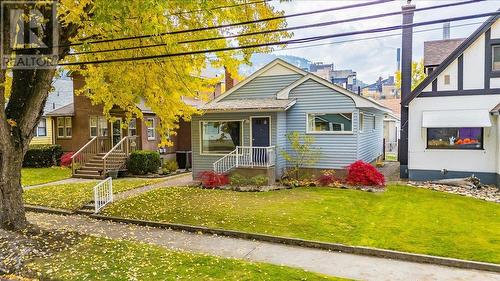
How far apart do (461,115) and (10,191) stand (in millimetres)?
16795

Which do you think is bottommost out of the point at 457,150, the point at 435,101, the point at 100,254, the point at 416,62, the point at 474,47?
the point at 100,254

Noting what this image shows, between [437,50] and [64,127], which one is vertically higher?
[437,50]

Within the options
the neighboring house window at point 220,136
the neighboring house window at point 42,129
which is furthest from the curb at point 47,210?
the neighboring house window at point 42,129

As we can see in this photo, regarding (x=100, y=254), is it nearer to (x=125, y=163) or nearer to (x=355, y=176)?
(x=355, y=176)

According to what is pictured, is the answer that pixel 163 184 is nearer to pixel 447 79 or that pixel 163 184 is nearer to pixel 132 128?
pixel 132 128

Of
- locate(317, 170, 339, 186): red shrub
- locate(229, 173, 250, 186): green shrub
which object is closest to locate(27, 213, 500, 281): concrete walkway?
locate(229, 173, 250, 186): green shrub

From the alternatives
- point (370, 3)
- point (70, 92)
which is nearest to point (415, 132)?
point (370, 3)

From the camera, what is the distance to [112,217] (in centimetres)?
1102

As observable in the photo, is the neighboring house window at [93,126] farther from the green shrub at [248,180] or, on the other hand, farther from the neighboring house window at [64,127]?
the green shrub at [248,180]

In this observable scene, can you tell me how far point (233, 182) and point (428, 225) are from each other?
8.53 meters

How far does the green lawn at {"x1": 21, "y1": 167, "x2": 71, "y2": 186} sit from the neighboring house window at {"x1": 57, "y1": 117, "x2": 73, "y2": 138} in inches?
118

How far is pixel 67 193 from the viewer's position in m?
14.5

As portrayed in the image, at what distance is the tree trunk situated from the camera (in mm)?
9000

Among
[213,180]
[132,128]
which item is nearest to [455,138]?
[213,180]
